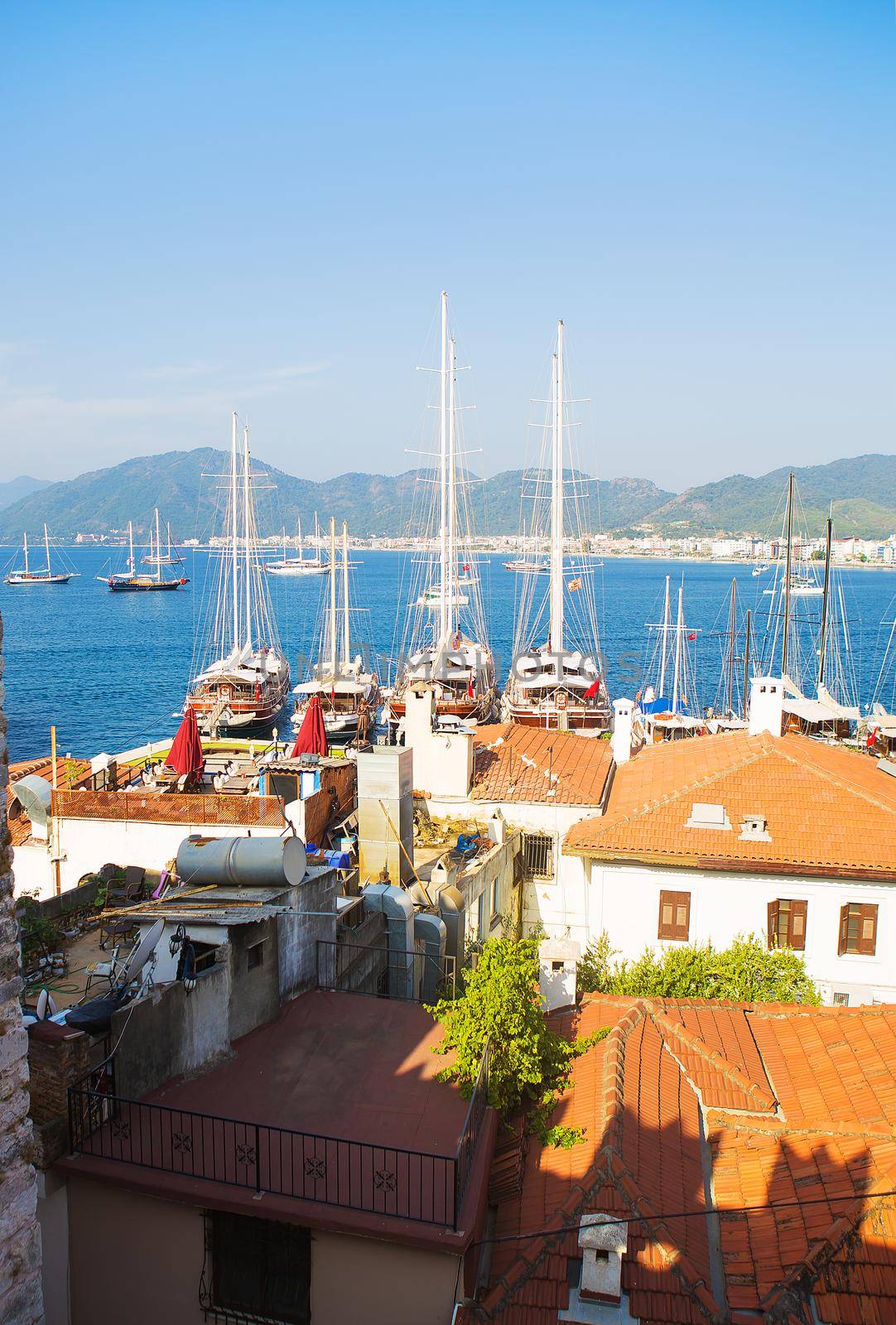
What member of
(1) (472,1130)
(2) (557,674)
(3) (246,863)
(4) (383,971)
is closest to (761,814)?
(4) (383,971)

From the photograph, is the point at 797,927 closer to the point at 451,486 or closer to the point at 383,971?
the point at 383,971

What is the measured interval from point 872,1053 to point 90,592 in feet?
639

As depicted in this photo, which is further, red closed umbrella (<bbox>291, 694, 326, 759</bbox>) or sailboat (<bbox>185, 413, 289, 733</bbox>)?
sailboat (<bbox>185, 413, 289, 733</bbox>)

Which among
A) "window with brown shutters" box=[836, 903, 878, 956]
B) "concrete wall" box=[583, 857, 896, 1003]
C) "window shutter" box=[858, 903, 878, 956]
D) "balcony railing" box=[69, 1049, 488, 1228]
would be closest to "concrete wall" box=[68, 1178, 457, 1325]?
"balcony railing" box=[69, 1049, 488, 1228]

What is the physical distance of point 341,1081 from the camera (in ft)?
32.6

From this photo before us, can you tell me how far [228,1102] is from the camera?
9352mm

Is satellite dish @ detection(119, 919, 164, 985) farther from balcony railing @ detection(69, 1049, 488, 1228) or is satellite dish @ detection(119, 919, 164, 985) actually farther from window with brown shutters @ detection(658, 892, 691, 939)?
window with brown shutters @ detection(658, 892, 691, 939)

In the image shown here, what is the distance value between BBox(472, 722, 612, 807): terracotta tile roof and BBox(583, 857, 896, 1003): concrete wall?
230 cm

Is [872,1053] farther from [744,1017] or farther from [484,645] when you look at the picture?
[484,645]

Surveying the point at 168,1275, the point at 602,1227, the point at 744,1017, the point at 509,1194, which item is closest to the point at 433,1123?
the point at 509,1194

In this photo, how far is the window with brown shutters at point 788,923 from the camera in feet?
59.3

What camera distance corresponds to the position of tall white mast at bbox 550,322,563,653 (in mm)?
51375

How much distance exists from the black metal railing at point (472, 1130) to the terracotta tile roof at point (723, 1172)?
79 centimetres

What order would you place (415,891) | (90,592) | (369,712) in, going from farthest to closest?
(90,592), (369,712), (415,891)
